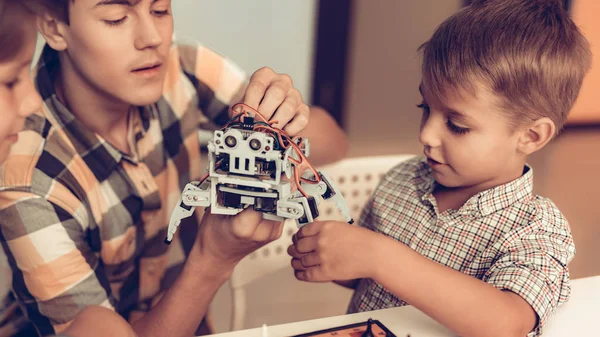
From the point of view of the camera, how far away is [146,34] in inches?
32.6

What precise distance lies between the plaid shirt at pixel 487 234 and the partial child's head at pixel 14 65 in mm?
602

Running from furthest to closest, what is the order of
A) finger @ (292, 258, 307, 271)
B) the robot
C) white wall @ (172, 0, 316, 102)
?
white wall @ (172, 0, 316, 102) → finger @ (292, 258, 307, 271) → the robot

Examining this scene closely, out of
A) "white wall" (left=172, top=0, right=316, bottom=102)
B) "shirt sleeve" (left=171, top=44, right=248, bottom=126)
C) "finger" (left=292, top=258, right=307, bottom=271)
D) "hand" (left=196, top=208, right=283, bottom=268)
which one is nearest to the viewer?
"hand" (left=196, top=208, right=283, bottom=268)

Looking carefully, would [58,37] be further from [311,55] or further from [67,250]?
[311,55]

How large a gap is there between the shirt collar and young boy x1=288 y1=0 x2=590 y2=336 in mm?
368

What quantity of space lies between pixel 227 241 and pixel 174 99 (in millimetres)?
450

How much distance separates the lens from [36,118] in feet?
2.80

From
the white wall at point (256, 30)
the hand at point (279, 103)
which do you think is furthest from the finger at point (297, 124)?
the white wall at point (256, 30)

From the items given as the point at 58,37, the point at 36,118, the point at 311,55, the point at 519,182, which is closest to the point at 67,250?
the point at 36,118

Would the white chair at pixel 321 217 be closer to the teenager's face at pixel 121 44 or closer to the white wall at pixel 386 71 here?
the teenager's face at pixel 121 44

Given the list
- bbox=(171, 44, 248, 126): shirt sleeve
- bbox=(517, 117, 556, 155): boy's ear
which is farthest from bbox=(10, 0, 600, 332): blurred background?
bbox=(517, 117, 556, 155): boy's ear

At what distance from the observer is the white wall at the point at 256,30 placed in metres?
1.43

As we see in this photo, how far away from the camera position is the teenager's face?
0.80m

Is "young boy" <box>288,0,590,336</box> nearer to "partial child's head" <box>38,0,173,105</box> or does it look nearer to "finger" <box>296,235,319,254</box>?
"finger" <box>296,235,319,254</box>
